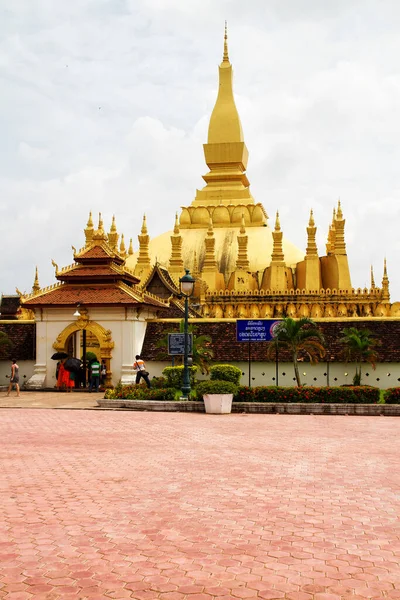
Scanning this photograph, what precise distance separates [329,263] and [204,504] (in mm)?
34116

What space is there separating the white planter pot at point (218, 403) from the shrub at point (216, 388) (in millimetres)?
155

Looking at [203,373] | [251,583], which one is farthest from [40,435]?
[203,373]

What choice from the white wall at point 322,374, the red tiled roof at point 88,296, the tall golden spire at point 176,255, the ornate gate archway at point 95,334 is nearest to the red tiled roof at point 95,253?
the red tiled roof at point 88,296

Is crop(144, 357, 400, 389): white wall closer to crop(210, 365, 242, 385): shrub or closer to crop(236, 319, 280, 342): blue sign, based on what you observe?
crop(236, 319, 280, 342): blue sign

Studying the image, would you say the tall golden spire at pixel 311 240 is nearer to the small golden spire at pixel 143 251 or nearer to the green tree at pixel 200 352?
the small golden spire at pixel 143 251

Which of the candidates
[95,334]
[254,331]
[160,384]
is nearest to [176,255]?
[95,334]

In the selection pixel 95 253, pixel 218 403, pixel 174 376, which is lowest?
pixel 218 403

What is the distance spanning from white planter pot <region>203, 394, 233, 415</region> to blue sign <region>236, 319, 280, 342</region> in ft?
16.0

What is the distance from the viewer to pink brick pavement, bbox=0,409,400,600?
5.93 meters

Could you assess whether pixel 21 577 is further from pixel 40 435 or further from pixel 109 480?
pixel 40 435

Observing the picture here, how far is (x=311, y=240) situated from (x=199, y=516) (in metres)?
34.5

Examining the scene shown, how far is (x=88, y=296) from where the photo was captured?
89.2 feet

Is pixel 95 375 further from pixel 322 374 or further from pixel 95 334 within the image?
pixel 322 374

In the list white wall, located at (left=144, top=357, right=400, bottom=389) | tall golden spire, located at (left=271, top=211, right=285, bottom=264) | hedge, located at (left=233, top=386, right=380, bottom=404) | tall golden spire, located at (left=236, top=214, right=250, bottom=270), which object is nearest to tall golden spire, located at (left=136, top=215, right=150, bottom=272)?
tall golden spire, located at (left=236, top=214, right=250, bottom=270)
